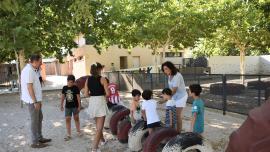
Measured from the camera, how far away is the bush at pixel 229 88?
419 inches

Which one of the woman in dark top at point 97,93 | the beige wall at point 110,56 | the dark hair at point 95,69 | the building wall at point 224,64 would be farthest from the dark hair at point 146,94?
the building wall at point 224,64

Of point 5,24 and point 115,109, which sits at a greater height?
point 5,24

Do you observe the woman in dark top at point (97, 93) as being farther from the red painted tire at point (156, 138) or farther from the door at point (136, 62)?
the door at point (136, 62)

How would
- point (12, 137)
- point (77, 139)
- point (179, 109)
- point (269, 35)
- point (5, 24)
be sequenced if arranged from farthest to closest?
1. point (269, 35)
2. point (5, 24)
3. point (12, 137)
4. point (77, 139)
5. point (179, 109)

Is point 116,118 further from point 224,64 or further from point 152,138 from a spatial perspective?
point 224,64

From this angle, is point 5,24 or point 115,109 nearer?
point 115,109

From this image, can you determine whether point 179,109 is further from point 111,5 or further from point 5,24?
point 111,5

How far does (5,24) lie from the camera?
14.7 meters

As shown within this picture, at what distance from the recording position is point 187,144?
5543 millimetres

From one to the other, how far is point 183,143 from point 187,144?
69mm

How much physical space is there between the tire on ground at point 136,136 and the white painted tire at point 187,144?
4.44ft

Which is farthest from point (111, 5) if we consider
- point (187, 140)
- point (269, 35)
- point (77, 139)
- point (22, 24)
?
point (187, 140)

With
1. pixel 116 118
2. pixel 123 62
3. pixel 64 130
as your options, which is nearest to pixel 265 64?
pixel 123 62

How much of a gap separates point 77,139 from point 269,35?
17.1m
